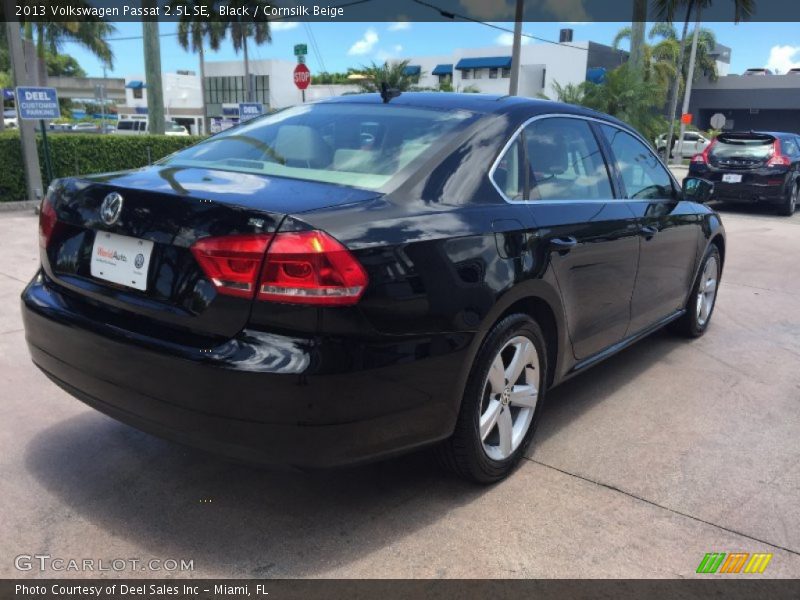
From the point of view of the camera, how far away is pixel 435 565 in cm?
244

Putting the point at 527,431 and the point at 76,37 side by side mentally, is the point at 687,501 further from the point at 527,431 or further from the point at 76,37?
the point at 76,37

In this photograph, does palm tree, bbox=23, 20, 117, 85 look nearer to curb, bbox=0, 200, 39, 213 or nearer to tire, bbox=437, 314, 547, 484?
curb, bbox=0, 200, 39, 213

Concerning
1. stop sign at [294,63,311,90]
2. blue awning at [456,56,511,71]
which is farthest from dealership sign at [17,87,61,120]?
blue awning at [456,56,511,71]

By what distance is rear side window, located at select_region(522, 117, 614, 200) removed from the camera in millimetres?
3221

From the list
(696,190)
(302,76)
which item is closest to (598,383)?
(696,190)

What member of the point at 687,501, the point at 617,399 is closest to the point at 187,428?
the point at 687,501

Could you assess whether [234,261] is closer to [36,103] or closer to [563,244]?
[563,244]

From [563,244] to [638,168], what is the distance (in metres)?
1.43

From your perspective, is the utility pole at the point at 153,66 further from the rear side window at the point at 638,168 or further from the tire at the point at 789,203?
the rear side window at the point at 638,168

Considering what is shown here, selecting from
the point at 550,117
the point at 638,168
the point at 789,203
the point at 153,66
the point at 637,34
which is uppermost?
the point at 637,34

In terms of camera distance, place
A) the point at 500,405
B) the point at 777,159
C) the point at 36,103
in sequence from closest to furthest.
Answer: the point at 500,405
the point at 36,103
the point at 777,159

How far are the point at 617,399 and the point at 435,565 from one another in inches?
80.2

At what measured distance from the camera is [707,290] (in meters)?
5.42
